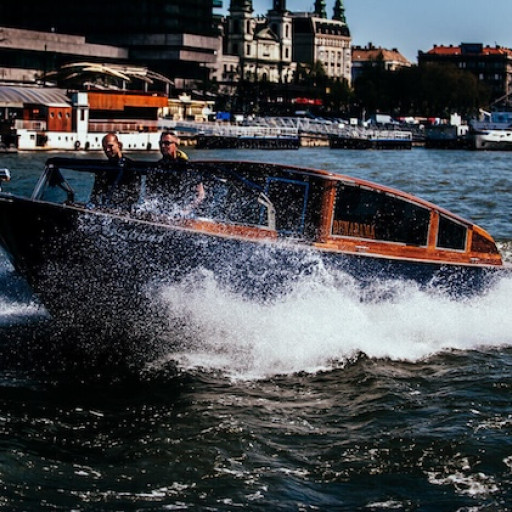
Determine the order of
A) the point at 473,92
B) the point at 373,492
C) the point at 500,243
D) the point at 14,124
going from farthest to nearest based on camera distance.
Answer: the point at 473,92 < the point at 14,124 < the point at 500,243 < the point at 373,492

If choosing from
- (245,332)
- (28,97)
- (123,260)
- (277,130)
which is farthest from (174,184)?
(277,130)

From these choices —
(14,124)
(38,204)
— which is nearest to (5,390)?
(38,204)

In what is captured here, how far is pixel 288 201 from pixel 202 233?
4.43ft

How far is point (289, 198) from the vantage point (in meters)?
14.2

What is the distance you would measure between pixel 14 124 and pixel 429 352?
6793cm

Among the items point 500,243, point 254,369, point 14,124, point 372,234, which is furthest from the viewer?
point 14,124

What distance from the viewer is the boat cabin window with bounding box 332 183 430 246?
1448cm

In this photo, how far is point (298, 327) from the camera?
14.1 meters

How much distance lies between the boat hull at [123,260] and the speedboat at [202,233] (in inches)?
0.5

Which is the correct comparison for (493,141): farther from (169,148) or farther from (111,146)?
(111,146)

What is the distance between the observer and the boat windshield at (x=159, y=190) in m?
14.0

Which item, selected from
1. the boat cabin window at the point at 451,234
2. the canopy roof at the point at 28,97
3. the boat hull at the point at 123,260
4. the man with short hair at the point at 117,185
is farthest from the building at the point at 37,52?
the boat hull at the point at 123,260

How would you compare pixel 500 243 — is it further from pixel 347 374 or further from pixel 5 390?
pixel 5 390

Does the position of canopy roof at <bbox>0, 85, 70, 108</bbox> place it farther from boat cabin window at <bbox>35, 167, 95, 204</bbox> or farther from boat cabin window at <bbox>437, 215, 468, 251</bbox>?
boat cabin window at <bbox>35, 167, 95, 204</bbox>
